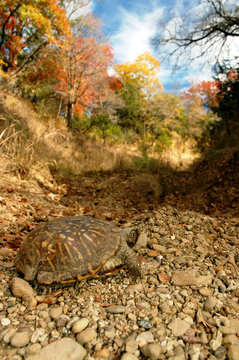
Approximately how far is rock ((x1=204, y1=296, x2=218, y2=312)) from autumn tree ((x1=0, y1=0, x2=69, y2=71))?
11135 mm

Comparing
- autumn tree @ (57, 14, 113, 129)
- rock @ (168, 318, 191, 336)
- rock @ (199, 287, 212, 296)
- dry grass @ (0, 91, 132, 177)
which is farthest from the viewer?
autumn tree @ (57, 14, 113, 129)

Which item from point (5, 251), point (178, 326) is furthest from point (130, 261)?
point (5, 251)

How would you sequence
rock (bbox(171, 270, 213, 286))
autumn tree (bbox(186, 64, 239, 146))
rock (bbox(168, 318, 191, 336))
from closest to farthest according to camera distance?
rock (bbox(168, 318, 191, 336)), rock (bbox(171, 270, 213, 286)), autumn tree (bbox(186, 64, 239, 146))

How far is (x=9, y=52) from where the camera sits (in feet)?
40.1

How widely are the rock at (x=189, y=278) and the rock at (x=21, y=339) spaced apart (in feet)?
4.35

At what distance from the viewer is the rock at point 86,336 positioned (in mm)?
1586

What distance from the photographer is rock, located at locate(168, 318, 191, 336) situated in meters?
1.68

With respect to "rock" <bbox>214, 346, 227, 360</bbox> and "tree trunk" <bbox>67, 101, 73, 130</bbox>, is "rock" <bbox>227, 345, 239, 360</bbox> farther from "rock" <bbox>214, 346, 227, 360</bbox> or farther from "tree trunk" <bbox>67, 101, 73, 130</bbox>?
"tree trunk" <bbox>67, 101, 73, 130</bbox>

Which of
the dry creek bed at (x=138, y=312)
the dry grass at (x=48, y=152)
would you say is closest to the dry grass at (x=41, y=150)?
the dry grass at (x=48, y=152)

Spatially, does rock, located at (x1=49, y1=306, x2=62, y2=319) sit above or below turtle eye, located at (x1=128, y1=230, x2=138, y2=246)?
below

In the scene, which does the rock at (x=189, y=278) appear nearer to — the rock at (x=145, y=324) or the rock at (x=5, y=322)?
the rock at (x=145, y=324)

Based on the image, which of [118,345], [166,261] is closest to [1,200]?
[166,261]

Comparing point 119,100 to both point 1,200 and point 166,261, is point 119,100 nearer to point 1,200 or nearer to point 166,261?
point 1,200

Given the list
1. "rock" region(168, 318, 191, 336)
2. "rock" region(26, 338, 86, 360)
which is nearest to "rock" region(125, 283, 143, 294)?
"rock" region(168, 318, 191, 336)
